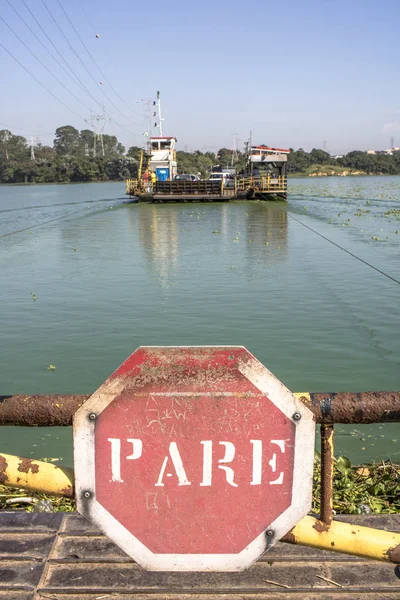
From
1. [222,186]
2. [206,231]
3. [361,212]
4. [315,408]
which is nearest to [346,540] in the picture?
[315,408]

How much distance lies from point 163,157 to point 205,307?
41744 millimetres

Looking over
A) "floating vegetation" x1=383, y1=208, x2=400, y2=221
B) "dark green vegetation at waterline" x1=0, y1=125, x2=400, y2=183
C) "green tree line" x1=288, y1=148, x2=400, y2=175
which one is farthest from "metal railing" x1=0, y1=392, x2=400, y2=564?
"green tree line" x1=288, y1=148, x2=400, y2=175

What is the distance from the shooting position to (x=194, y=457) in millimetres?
1737

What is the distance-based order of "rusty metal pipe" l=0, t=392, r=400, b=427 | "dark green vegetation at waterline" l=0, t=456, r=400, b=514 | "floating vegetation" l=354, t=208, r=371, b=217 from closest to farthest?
"rusty metal pipe" l=0, t=392, r=400, b=427 → "dark green vegetation at waterline" l=0, t=456, r=400, b=514 → "floating vegetation" l=354, t=208, r=371, b=217

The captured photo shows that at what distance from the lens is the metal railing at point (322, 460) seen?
77.2 inches

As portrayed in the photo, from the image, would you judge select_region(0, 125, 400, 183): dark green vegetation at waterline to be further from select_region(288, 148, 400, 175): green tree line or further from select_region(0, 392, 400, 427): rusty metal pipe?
select_region(0, 392, 400, 427): rusty metal pipe

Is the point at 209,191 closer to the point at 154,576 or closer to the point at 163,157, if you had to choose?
the point at 163,157

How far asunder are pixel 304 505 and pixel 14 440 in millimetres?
5208

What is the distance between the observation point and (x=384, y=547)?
6.61 ft

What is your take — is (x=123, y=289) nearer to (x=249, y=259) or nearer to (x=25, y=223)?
(x=249, y=259)

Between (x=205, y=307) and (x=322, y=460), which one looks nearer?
(x=322, y=460)

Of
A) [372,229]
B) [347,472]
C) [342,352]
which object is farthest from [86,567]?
[372,229]

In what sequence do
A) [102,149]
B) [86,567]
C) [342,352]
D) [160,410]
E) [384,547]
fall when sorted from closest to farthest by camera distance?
[160,410], [384,547], [86,567], [342,352], [102,149]

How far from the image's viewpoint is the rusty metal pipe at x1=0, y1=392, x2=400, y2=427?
6.42 feet
